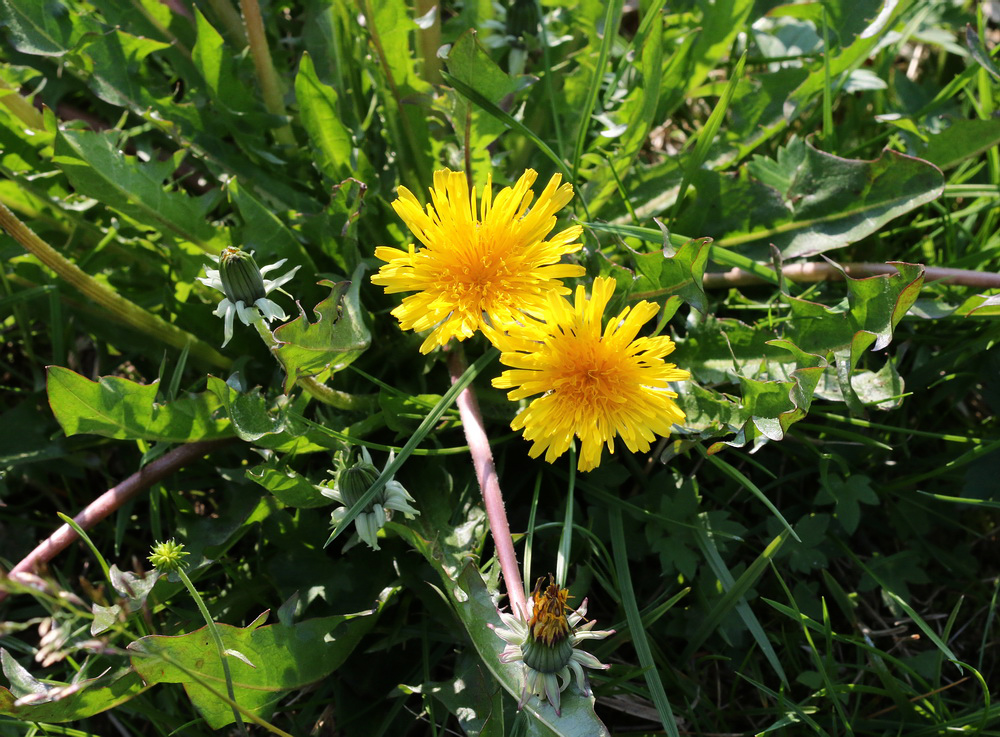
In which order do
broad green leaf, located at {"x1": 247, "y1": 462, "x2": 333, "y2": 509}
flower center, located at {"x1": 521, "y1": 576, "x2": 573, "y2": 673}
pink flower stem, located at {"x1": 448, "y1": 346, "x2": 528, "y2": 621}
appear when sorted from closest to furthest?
1. flower center, located at {"x1": 521, "y1": 576, "x2": 573, "y2": 673}
2. pink flower stem, located at {"x1": 448, "y1": 346, "x2": 528, "y2": 621}
3. broad green leaf, located at {"x1": 247, "y1": 462, "x2": 333, "y2": 509}

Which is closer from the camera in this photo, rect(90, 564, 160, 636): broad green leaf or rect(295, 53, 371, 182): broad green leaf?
rect(90, 564, 160, 636): broad green leaf

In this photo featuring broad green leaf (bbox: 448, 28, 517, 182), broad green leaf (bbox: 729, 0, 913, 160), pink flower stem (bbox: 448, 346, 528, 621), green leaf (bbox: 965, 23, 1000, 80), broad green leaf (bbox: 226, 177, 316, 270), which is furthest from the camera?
broad green leaf (bbox: 729, 0, 913, 160)

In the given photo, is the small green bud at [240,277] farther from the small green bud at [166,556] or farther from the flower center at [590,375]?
the flower center at [590,375]

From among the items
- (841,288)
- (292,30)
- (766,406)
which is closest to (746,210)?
(841,288)

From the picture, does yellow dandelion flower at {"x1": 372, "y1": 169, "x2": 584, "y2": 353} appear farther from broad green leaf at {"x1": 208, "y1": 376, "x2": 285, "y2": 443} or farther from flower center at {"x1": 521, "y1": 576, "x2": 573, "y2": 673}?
flower center at {"x1": 521, "y1": 576, "x2": 573, "y2": 673}

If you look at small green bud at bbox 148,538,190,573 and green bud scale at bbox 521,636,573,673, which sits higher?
small green bud at bbox 148,538,190,573

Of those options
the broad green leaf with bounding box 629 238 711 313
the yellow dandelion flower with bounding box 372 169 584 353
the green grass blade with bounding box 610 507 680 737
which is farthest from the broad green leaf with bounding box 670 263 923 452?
the yellow dandelion flower with bounding box 372 169 584 353

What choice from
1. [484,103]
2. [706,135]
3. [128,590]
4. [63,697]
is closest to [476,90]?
[484,103]

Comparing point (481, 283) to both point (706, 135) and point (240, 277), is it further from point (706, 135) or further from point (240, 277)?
point (706, 135)

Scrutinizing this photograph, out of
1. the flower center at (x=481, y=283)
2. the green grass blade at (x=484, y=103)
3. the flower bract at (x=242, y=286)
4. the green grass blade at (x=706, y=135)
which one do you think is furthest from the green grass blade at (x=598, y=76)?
the flower bract at (x=242, y=286)
